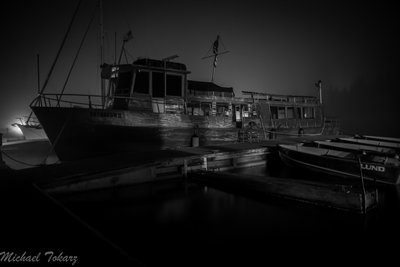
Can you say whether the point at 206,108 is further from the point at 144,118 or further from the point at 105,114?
the point at 105,114

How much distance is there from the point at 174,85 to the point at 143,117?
9.66 ft

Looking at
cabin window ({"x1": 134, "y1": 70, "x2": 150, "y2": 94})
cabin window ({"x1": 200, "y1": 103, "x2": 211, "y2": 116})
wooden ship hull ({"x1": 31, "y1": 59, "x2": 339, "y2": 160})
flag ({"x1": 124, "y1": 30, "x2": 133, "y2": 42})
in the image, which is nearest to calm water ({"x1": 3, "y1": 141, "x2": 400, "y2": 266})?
wooden ship hull ({"x1": 31, "y1": 59, "x2": 339, "y2": 160})

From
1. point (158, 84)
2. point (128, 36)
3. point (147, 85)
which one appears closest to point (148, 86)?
point (147, 85)

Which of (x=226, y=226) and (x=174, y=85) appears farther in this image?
(x=174, y=85)

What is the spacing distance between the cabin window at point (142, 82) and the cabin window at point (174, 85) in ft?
4.08

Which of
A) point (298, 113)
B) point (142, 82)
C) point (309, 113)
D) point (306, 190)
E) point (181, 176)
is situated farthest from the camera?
point (309, 113)

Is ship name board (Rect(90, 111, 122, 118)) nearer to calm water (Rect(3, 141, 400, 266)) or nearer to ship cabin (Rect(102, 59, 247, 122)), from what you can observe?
ship cabin (Rect(102, 59, 247, 122))

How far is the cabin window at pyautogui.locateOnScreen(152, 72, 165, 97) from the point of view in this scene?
1298 centimetres

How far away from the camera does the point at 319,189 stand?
6.27 meters

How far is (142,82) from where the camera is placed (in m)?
12.7

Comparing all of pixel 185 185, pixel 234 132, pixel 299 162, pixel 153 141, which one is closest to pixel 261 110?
pixel 234 132

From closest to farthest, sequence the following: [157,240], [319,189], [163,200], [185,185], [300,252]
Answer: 1. [300,252]
2. [157,240]
3. [319,189]
4. [163,200]
5. [185,185]

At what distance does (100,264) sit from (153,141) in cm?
975

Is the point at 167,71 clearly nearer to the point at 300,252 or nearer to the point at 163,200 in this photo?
the point at 163,200
